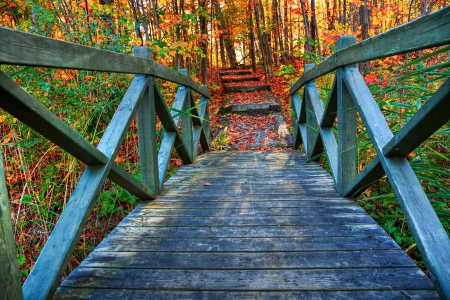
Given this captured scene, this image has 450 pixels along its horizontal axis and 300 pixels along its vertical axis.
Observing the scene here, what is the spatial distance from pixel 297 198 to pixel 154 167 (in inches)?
49.2

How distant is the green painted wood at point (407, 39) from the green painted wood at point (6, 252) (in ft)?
5.04

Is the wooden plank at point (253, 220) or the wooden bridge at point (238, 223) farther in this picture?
the wooden plank at point (253, 220)

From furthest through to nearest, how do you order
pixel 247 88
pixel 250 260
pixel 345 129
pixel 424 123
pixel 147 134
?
pixel 247 88, pixel 147 134, pixel 345 129, pixel 250 260, pixel 424 123

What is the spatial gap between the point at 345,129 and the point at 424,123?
124cm

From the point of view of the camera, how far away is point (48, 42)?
1335mm

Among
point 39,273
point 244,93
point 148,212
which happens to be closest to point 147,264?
point 39,273

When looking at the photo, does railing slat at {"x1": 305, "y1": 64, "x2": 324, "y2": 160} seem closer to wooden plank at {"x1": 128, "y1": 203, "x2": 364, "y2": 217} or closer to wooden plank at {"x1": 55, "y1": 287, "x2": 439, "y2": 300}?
wooden plank at {"x1": 128, "y1": 203, "x2": 364, "y2": 217}

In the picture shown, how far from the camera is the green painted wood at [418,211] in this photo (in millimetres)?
1345

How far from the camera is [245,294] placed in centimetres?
142

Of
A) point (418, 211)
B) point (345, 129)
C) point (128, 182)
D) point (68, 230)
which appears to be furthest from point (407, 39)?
point (128, 182)

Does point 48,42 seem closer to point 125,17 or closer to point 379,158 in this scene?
point 379,158

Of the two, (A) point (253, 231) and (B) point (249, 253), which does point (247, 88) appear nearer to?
(A) point (253, 231)

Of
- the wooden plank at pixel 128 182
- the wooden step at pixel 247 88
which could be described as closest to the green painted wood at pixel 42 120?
the wooden plank at pixel 128 182

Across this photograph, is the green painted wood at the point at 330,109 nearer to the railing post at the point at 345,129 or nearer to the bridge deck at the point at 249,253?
the railing post at the point at 345,129
